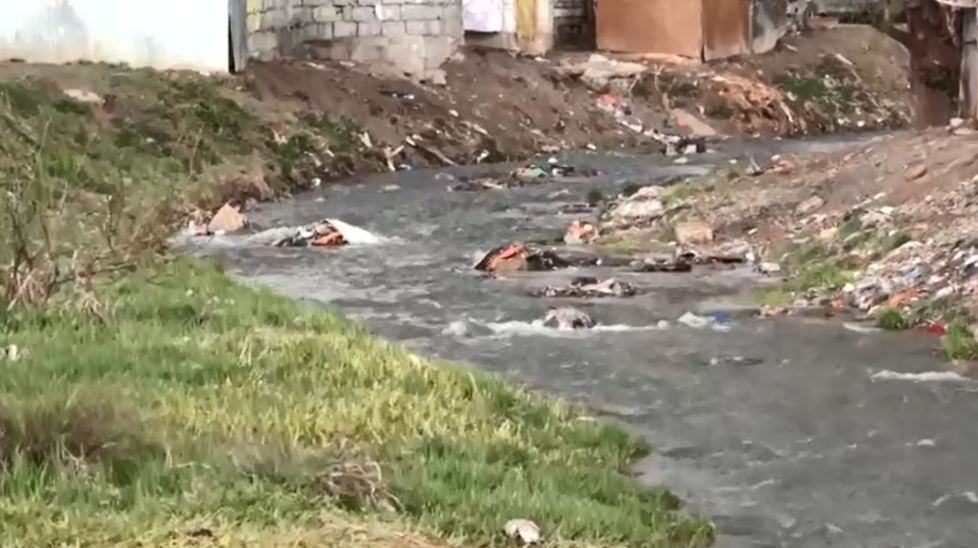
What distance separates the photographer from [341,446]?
5234mm

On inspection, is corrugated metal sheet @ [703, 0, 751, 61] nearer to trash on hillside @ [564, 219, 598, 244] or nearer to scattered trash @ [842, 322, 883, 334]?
trash on hillside @ [564, 219, 598, 244]

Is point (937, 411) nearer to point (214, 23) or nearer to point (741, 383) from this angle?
point (741, 383)

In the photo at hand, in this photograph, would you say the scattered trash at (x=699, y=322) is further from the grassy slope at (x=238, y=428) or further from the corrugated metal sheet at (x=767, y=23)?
the corrugated metal sheet at (x=767, y=23)

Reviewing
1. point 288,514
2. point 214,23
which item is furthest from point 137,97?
point 288,514

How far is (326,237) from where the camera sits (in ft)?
40.6

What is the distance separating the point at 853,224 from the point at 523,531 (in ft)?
21.7

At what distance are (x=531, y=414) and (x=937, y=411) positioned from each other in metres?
1.74

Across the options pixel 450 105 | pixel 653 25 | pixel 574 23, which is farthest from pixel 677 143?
pixel 574 23

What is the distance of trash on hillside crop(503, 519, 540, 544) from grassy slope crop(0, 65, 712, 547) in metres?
0.04

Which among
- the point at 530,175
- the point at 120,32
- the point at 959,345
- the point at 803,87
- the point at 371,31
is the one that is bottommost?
the point at 803,87

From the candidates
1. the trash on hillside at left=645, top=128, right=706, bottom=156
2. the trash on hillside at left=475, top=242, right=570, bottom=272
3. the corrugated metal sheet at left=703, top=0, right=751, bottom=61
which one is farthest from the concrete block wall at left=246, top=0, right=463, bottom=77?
the trash on hillside at left=475, top=242, right=570, bottom=272

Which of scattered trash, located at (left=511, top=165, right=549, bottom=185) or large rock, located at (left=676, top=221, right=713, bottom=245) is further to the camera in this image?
scattered trash, located at (left=511, top=165, right=549, bottom=185)

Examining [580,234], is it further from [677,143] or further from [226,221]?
[677,143]

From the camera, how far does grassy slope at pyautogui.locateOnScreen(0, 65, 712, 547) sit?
426cm
